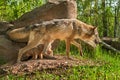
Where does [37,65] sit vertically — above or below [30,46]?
below

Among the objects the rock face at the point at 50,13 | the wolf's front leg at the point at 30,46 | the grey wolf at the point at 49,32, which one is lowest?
the wolf's front leg at the point at 30,46

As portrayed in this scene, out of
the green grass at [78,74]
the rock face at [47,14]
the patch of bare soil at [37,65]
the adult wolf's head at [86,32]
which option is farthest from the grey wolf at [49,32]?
→ the green grass at [78,74]

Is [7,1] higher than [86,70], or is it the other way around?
[7,1]

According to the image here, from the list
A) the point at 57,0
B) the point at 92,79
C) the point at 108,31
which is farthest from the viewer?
the point at 108,31

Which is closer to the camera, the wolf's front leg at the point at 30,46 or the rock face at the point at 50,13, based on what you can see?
the wolf's front leg at the point at 30,46

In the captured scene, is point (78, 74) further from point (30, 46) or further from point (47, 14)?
point (47, 14)

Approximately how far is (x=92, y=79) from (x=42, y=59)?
249 cm

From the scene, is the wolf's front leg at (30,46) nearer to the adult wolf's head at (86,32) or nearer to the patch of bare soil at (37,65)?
the patch of bare soil at (37,65)

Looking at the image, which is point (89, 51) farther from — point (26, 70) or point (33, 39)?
point (26, 70)

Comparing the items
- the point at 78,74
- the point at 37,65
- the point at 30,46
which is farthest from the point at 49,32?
the point at 78,74

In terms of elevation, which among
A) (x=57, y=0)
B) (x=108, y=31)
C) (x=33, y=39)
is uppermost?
(x=57, y=0)

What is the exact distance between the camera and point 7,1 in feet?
60.6

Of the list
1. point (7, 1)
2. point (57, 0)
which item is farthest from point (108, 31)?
point (57, 0)

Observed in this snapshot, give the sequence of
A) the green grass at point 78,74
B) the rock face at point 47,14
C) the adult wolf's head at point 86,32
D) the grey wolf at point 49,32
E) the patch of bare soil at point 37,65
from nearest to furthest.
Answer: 1. the green grass at point 78,74
2. the patch of bare soil at point 37,65
3. the grey wolf at point 49,32
4. the adult wolf's head at point 86,32
5. the rock face at point 47,14
